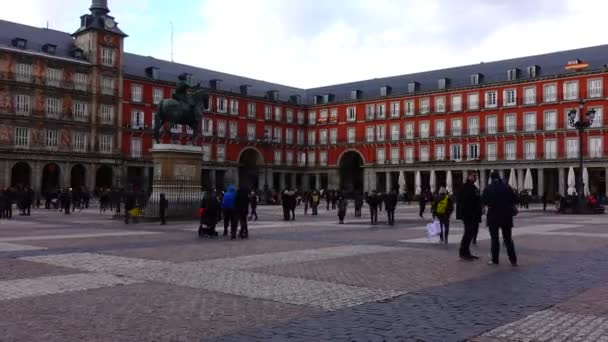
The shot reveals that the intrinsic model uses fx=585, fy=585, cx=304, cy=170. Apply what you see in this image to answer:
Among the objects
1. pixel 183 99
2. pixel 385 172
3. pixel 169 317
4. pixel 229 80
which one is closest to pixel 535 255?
pixel 169 317

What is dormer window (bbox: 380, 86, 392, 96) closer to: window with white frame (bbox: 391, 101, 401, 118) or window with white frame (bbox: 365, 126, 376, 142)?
window with white frame (bbox: 391, 101, 401, 118)

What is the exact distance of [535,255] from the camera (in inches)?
468

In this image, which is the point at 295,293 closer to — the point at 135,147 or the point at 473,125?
the point at 135,147

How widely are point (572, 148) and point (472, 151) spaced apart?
35.3 feet

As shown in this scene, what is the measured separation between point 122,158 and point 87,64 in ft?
32.4

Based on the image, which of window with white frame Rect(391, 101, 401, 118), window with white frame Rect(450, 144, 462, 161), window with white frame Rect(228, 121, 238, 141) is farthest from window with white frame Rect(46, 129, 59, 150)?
window with white frame Rect(450, 144, 462, 161)

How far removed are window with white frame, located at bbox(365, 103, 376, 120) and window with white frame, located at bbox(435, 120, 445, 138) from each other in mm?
8465

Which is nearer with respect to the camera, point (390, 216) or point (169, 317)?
point (169, 317)

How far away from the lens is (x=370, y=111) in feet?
240

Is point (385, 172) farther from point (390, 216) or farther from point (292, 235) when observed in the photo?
point (292, 235)

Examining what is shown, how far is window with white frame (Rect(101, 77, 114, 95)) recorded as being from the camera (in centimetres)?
5816

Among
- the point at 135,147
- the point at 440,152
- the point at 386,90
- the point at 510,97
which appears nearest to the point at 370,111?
the point at 386,90

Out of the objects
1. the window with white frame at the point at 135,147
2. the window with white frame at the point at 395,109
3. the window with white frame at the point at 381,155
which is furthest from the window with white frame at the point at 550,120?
the window with white frame at the point at 135,147

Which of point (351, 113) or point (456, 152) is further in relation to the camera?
point (351, 113)
